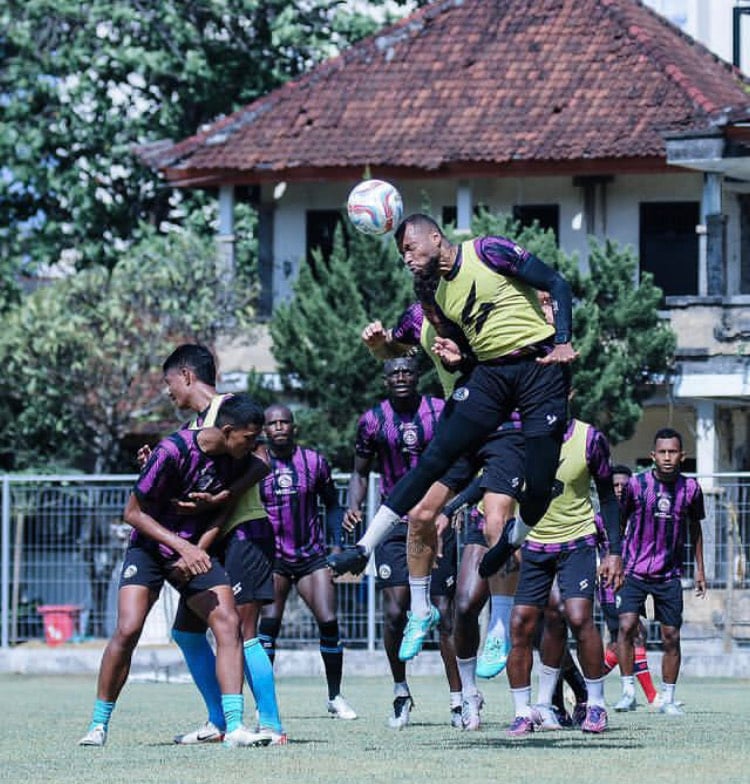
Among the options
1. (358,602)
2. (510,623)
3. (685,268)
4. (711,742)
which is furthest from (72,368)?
(711,742)

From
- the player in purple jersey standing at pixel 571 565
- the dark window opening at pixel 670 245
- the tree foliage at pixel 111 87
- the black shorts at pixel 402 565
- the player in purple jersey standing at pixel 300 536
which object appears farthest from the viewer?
the tree foliage at pixel 111 87

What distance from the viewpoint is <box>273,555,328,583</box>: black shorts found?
55.3ft

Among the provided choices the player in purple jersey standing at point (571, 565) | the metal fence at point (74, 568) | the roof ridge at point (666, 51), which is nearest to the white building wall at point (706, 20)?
the roof ridge at point (666, 51)

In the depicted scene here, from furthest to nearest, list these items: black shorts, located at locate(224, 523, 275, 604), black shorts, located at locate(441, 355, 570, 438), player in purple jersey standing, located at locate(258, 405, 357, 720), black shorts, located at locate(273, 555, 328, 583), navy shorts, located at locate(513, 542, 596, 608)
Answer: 1. black shorts, located at locate(273, 555, 328, 583)
2. player in purple jersey standing, located at locate(258, 405, 357, 720)
3. navy shorts, located at locate(513, 542, 596, 608)
4. black shorts, located at locate(224, 523, 275, 604)
5. black shorts, located at locate(441, 355, 570, 438)

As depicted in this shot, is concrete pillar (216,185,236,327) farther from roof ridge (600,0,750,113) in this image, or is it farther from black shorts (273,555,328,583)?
black shorts (273,555,328,583)

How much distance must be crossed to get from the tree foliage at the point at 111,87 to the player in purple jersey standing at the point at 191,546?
27.8 m

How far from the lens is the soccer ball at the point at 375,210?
41.9 feet

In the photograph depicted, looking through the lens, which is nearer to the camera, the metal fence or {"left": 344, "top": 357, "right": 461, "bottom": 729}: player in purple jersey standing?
{"left": 344, "top": 357, "right": 461, "bottom": 729}: player in purple jersey standing

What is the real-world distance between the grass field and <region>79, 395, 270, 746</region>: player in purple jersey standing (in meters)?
0.47

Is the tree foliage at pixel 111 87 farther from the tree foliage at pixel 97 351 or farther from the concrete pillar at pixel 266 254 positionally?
the tree foliage at pixel 97 351

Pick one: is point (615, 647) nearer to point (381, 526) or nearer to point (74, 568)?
point (381, 526)

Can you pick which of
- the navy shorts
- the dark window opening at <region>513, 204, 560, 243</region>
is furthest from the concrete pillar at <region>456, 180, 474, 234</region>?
the navy shorts

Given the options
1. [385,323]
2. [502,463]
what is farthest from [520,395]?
[385,323]

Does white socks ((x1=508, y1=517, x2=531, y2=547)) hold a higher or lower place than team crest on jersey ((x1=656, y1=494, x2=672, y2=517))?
lower
